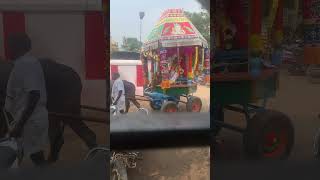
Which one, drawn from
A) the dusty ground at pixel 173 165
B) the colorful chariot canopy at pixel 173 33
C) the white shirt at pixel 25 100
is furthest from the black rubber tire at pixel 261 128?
the white shirt at pixel 25 100

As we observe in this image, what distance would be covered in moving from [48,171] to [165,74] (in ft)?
3.55

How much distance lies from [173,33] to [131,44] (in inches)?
16.1

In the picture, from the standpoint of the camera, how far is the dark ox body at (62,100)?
3.28m

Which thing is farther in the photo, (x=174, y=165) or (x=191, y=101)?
(x=174, y=165)

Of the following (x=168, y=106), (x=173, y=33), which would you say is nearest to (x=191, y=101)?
(x=168, y=106)

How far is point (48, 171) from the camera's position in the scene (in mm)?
3400

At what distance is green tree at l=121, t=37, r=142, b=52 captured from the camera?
3.40 m

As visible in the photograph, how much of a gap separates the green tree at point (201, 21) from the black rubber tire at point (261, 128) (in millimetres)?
693

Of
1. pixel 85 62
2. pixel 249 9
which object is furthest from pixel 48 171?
pixel 249 9

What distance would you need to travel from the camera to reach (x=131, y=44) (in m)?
3.46

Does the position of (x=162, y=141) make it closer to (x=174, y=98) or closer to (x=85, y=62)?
(x=174, y=98)

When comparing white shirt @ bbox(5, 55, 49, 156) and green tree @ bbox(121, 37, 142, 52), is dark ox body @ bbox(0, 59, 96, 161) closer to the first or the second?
white shirt @ bbox(5, 55, 49, 156)

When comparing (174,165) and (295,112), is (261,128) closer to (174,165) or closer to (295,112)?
(295,112)

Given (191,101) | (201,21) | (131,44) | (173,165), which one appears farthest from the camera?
(173,165)
